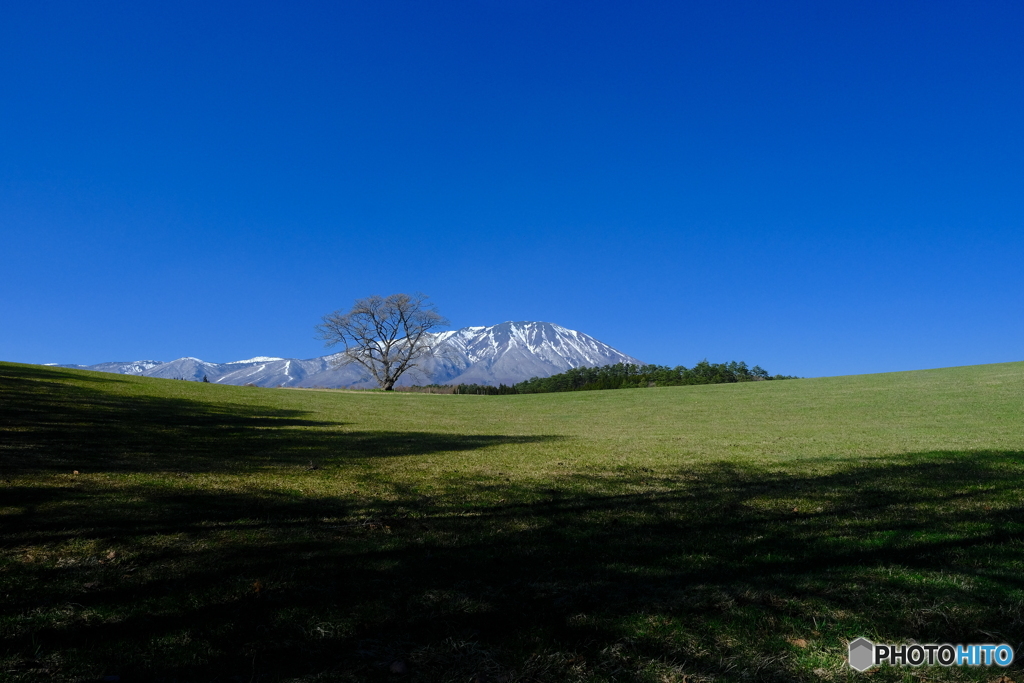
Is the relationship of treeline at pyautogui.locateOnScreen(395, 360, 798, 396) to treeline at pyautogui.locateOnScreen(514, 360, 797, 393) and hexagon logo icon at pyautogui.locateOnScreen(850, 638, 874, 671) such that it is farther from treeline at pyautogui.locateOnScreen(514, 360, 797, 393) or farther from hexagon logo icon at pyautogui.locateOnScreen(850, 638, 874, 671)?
hexagon logo icon at pyautogui.locateOnScreen(850, 638, 874, 671)

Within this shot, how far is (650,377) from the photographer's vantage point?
8431 centimetres

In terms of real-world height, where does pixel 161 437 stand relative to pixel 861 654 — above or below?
above

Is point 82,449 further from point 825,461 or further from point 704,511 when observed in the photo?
point 825,461

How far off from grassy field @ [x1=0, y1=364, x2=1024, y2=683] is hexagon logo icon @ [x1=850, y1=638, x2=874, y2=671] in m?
0.09

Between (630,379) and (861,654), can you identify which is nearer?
(861,654)

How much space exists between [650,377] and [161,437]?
7556 centimetres

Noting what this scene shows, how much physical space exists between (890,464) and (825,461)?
1527mm

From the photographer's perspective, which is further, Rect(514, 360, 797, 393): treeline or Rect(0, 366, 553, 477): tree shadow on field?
Rect(514, 360, 797, 393): treeline

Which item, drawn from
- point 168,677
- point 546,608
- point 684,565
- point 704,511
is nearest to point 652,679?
point 546,608

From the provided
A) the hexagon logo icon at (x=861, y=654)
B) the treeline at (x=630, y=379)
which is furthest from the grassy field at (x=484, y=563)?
the treeline at (x=630, y=379)

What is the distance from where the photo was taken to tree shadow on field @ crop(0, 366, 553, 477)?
11.9 metres

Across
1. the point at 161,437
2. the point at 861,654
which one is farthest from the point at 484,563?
the point at 161,437

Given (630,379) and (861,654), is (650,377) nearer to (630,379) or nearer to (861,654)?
(630,379)
